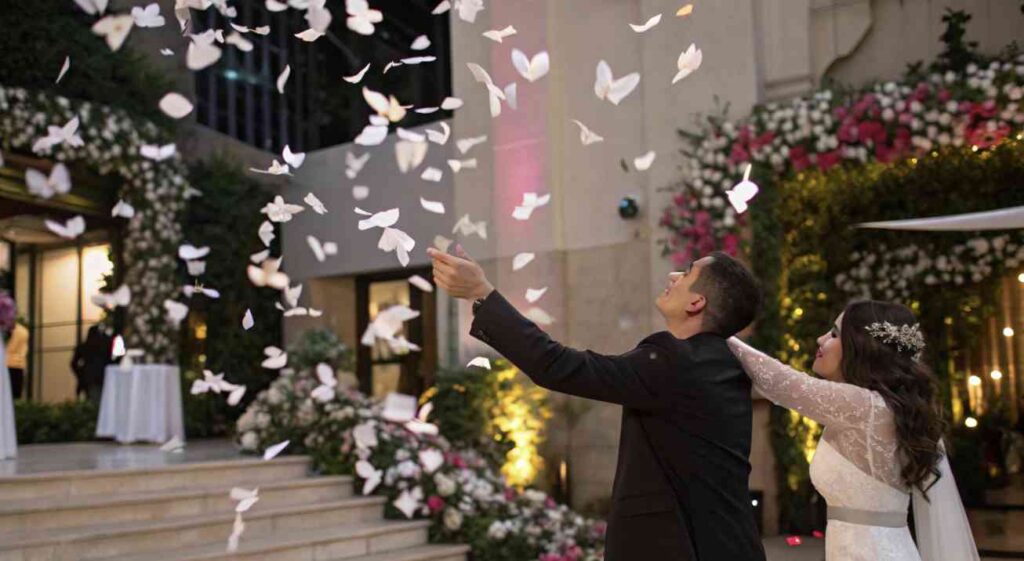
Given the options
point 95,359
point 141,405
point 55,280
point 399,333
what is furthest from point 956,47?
point 55,280

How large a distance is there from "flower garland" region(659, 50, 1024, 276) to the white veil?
175 inches

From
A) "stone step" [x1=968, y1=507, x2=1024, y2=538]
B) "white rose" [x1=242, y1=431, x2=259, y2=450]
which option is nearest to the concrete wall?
"white rose" [x1=242, y1=431, x2=259, y2=450]

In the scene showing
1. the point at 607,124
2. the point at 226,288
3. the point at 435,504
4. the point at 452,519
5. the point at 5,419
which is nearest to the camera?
the point at 452,519

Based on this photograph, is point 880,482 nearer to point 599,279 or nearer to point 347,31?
point 599,279

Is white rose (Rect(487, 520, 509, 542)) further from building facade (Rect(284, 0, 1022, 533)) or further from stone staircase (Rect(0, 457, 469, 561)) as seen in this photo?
building facade (Rect(284, 0, 1022, 533))

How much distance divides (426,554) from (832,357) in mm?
4117

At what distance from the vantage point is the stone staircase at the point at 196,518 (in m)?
5.58

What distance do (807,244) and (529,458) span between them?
10.2 ft

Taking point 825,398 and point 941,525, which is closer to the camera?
point 825,398

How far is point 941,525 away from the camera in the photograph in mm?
3186

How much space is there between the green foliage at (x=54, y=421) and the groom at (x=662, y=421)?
952 cm

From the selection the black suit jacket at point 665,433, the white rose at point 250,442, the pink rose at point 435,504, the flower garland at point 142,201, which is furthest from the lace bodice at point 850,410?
the flower garland at point 142,201

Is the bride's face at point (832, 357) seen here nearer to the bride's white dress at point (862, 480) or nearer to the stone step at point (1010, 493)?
the bride's white dress at point (862, 480)

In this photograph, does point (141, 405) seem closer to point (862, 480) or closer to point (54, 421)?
point (54, 421)
